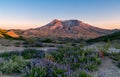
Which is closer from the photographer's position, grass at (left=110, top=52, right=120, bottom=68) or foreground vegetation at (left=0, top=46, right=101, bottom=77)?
foreground vegetation at (left=0, top=46, right=101, bottom=77)

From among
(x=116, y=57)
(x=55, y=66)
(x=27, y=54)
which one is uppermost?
(x=55, y=66)

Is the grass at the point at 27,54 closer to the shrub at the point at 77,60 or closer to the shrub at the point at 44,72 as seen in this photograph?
the shrub at the point at 77,60

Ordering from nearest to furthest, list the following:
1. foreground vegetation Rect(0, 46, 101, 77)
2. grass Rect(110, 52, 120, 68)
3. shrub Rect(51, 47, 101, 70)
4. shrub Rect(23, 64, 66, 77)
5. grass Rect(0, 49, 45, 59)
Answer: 1. shrub Rect(23, 64, 66, 77)
2. foreground vegetation Rect(0, 46, 101, 77)
3. shrub Rect(51, 47, 101, 70)
4. grass Rect(110, 52, 120, 68)
5. grass Rect(0, 49, 45, 59)

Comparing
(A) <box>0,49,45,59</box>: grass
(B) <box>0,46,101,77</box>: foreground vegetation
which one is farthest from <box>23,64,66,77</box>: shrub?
(A) <box>0,49,45,59</box>: grass

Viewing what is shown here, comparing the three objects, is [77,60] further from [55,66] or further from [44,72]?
[44,72]

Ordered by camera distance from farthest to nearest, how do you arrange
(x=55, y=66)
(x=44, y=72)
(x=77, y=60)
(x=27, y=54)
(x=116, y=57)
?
(x=27, y=54) < (x=116, y=57) < (x=77, y=60) < (x=55, y=66) < (x=44, y=72)

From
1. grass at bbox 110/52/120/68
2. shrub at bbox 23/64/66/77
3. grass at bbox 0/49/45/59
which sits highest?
shrub at bbox 23/64/66/77

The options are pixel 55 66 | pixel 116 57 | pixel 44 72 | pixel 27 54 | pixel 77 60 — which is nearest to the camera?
pixel 44 72

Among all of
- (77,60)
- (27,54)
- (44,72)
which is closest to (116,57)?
(77,60)

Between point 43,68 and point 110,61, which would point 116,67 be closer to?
point 110,61

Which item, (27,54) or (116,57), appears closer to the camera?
(116,57)

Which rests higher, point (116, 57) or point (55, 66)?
point (55, 66)

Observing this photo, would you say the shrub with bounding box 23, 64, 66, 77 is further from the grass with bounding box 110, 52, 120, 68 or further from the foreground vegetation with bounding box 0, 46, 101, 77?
the grass with bounding box 110, 52, 120, 68

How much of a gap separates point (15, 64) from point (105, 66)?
3.90 meters
